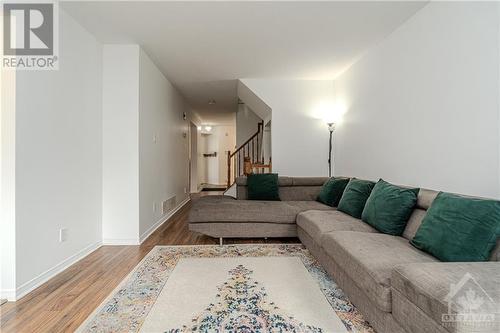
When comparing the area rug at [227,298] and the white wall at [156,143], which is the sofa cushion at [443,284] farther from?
the white wall at [156,143]

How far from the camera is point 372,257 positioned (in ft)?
5.34

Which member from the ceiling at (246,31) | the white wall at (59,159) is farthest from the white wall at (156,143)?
the white wall at (59,159)

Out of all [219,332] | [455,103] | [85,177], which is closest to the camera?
[219,332]

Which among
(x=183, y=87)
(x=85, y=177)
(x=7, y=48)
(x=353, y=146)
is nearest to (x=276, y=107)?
(x=353, y=146)

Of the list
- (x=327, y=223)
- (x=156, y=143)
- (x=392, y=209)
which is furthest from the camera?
(x=156, y=143)

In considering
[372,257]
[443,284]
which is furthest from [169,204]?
[443,284]

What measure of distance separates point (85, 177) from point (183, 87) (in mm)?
3004

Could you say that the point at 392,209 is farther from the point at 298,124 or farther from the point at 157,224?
the point at 157,224

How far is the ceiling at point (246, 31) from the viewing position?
100 inches

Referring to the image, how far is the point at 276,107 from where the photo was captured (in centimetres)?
486

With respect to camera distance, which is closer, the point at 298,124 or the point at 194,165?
the point at 298,124

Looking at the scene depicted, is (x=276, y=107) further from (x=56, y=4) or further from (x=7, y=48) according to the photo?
(x=7, y=48)

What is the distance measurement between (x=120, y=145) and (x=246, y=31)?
6.90 feet

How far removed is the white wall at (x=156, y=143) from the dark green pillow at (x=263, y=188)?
4.90 ft
